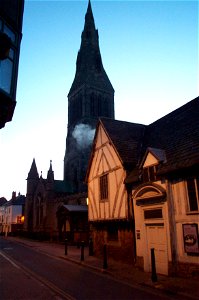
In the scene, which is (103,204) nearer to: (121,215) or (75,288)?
(121,215)

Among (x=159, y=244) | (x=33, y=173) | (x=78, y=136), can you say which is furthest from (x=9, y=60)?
(x=33, y=173)

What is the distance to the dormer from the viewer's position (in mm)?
12289

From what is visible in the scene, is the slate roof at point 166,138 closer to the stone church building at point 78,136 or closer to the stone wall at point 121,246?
the stone wall at point 121,246

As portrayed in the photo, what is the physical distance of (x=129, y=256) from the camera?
45.5 ft

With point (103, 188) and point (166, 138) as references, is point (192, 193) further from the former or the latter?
point (103, 188)

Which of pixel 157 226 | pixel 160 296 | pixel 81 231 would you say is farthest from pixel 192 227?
pixel 81 231

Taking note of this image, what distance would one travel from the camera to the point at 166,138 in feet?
45.8

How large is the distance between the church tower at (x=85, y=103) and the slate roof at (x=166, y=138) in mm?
32469

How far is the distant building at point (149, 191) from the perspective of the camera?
34.4 ft

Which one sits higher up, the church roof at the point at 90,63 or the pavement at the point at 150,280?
the church roof at the point at 90,63

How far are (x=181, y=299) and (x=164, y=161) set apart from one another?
19.5 feet

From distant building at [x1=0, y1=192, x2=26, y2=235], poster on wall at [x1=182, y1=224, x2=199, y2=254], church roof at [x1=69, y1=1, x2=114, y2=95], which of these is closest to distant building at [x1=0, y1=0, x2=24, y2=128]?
poster on wall at [x1=182, y1=224, x2=199, y2=254]

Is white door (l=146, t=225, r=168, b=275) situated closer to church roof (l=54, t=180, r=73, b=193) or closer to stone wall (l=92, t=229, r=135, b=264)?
stone wall (l=92, t=229, r=135, b=264)

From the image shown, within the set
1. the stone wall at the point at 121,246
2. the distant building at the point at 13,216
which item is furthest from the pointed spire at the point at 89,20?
the stone wall at the point at 121,246
